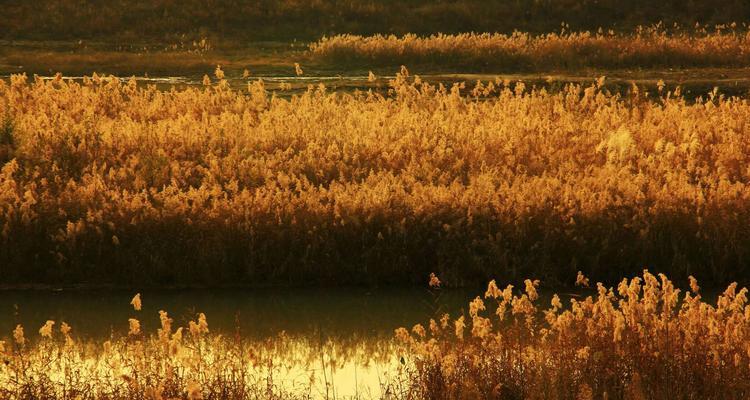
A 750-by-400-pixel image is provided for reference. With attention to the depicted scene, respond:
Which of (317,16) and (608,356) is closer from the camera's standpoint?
(608,356)

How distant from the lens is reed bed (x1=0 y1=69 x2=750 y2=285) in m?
14.3

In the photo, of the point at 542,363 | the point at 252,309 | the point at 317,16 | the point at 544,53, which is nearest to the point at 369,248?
the point at 252,309

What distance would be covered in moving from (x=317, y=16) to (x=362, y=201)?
33.0m

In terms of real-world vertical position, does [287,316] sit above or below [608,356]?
below

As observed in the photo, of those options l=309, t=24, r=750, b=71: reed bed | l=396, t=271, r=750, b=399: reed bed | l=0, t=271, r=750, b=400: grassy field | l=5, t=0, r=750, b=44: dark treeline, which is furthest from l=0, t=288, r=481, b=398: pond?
l=5, t=0, r=750, b=44: dark treeline

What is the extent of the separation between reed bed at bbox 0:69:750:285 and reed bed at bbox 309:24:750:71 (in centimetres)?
1476

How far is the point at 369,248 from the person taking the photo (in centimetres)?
1444

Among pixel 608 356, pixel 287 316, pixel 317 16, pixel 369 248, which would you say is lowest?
pixel 317 16

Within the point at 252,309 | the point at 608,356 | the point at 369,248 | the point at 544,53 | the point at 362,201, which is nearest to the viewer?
the point at 608,356

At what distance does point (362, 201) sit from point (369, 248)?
0.85 m

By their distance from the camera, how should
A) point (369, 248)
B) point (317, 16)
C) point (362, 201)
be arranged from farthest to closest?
point (317, 16) → point (362, 201) → point (369, 248)

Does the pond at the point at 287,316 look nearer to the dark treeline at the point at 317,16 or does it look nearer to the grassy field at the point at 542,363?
the grassy field at the point at 542,363

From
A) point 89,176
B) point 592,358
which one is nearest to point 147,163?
point 89,176

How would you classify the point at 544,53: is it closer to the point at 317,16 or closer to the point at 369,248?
the point at 317,16
